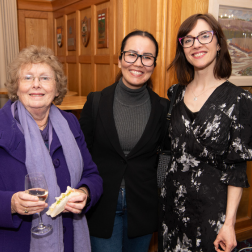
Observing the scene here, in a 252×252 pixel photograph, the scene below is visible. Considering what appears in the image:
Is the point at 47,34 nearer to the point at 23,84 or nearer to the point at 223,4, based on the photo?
the point at 223,4

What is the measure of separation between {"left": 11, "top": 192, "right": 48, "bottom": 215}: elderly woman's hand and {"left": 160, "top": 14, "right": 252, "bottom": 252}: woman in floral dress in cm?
92

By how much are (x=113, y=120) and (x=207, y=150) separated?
63 cm

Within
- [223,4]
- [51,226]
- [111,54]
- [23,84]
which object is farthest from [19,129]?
[111,54]

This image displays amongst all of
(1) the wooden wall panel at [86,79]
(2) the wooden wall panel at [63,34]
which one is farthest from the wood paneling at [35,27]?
(1) the wooden wall panel at [86,79]

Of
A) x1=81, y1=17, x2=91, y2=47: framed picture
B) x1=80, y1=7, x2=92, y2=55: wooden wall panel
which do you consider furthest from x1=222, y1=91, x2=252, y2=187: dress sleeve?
x1=81, y1=17, x2=91, y2=47: framed picture

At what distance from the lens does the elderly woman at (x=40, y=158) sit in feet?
4.58

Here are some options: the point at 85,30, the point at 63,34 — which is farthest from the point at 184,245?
the point at 63,34

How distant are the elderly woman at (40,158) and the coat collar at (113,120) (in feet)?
0.64

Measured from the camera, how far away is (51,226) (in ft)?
4.93

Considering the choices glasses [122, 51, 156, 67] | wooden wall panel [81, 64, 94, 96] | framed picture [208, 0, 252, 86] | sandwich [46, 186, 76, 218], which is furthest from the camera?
wooden wall panel [81, 64, 94, 96]

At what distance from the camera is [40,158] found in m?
1.45

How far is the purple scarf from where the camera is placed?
1.45m

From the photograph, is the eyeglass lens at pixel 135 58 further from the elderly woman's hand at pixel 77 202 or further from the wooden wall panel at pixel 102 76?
the wooden wall panel at pixel 102 76

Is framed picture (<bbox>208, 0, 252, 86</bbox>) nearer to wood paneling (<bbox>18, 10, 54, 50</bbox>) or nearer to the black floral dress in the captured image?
the black floral dress
